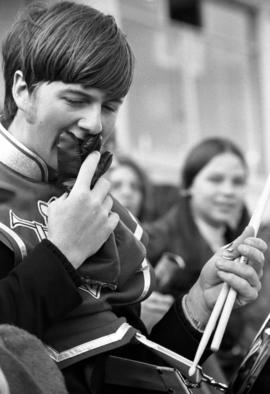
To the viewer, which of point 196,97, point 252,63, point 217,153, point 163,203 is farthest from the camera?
point 252,63

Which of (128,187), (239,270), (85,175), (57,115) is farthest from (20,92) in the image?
(128,187)

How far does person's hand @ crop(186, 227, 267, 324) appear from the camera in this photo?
140cm

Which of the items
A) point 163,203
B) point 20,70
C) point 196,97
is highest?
point 20,70

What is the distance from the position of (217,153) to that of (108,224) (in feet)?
7.50

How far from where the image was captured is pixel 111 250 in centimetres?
141

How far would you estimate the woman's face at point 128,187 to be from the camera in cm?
380

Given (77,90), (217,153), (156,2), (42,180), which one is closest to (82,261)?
(42,180)

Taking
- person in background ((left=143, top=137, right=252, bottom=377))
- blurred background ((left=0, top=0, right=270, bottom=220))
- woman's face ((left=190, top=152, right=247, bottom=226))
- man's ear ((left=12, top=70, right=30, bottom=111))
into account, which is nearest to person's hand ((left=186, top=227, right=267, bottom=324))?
man's ear ((left=12, top=70, right=30, bottom=111))

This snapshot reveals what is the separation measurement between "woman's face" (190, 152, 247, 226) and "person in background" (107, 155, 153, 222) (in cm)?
36

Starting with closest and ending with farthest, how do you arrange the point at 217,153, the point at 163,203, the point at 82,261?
the point at 82,261, the point at 217,153, the point at 163,203

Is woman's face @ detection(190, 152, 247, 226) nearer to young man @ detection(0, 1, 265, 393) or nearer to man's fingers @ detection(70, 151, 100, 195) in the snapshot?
young man @ detection(0, 1, 265, 393)

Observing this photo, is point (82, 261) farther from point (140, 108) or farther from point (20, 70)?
point (140, 108)

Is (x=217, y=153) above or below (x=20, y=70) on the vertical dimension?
below

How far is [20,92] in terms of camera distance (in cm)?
142
